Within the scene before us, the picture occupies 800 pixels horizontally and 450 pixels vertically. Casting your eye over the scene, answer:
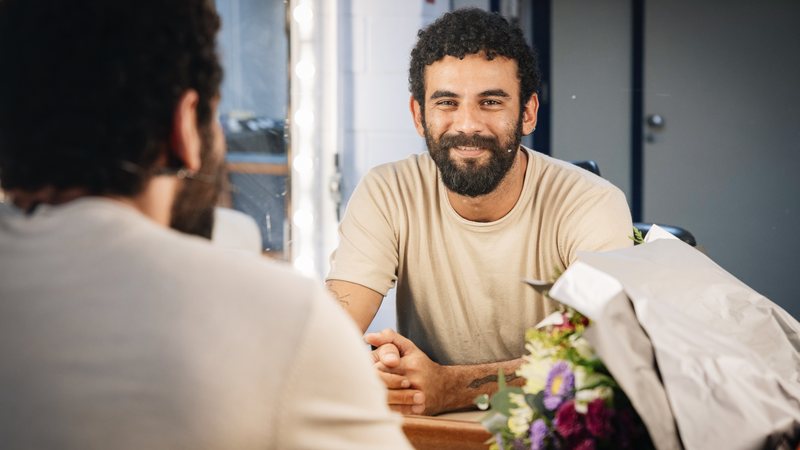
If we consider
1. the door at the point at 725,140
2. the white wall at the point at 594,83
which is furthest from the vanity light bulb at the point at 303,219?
the door at the point at 725,140

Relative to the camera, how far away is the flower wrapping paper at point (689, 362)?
1110 millimetres

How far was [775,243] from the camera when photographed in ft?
15.5

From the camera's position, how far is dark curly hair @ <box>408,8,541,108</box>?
7.03ft

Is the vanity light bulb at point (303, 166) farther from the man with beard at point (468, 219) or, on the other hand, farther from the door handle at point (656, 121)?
the door handle at point (656, 121)

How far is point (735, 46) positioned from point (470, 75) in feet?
9.80

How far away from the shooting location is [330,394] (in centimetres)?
79

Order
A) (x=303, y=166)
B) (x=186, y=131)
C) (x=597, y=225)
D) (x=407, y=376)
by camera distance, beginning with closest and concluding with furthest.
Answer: (x=186, y=131) < (x=407, y=376) < (x=597, y=225) < (x=303, y=166)

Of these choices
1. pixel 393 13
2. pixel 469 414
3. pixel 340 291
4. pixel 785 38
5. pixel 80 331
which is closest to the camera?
pixel 80 331

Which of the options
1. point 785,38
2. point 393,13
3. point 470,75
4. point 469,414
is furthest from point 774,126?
point 469,414

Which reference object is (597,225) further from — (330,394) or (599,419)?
(330,394)

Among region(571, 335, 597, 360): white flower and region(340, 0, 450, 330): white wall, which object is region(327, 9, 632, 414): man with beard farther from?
region(340, 0, 450, 330): white wall

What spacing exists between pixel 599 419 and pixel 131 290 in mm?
581

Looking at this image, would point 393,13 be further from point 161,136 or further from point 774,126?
point 161,136

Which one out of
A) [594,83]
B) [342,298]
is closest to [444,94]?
[342,298]
